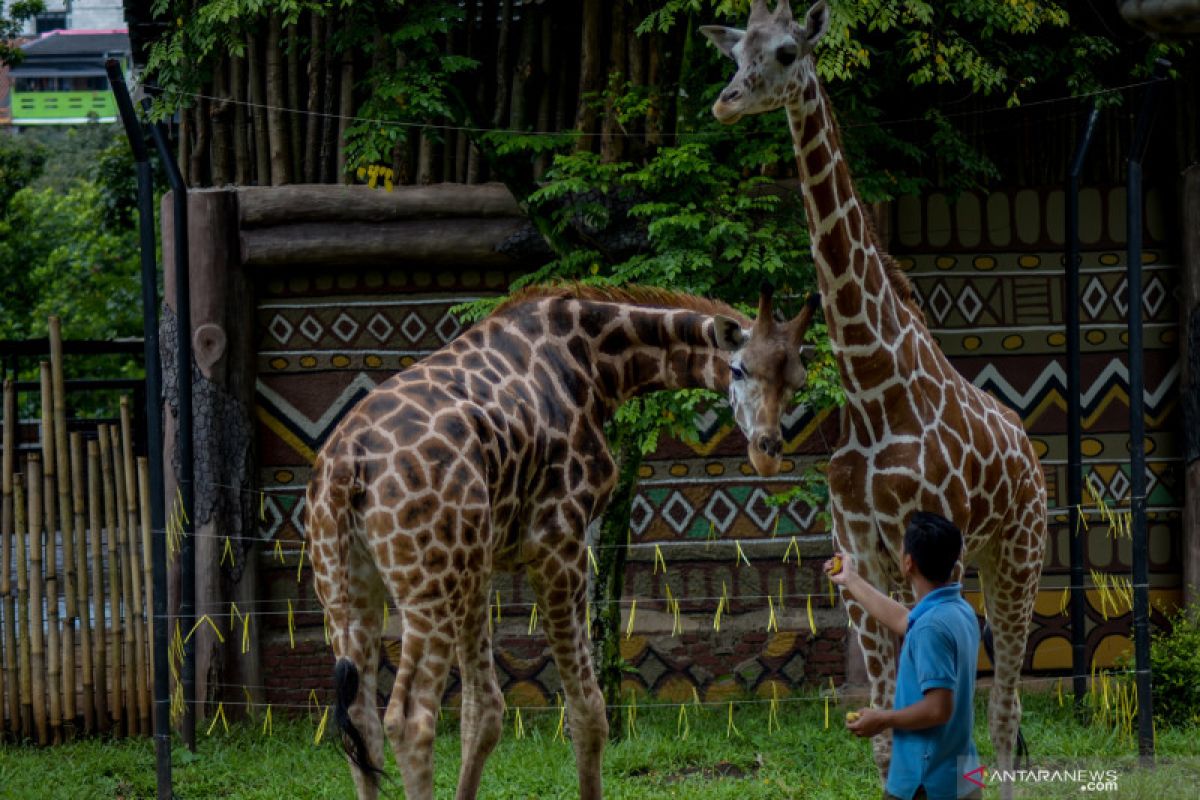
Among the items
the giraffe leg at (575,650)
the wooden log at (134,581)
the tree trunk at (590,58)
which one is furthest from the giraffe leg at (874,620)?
the wooden log at (134,581)

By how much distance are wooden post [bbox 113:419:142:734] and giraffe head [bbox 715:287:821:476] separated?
14.1 ft

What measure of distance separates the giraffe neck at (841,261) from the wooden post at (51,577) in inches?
190

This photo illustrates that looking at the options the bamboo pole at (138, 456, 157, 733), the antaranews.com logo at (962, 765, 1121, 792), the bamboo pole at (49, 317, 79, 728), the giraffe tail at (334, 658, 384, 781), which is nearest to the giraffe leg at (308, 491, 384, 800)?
the giraffe tail at (334, 658, 384, 781)

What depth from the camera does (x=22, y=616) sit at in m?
8.23

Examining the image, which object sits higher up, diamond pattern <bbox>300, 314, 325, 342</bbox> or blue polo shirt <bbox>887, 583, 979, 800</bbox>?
diamond pattern <bbox>300, 314, 325, 342</bbox>

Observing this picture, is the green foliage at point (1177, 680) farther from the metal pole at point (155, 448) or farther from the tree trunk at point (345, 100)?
the tree trunk at point (345, 100)

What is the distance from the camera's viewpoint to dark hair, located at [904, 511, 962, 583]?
407cm

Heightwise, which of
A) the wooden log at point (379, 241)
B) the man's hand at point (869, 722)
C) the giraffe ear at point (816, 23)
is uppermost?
the giraffe ear at point (816, 23)

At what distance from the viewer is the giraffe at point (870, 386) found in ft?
17.3

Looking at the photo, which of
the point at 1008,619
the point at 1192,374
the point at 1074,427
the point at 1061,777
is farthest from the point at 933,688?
the point at 1192,374

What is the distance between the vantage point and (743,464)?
888 cm

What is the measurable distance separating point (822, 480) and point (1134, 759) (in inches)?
85.6

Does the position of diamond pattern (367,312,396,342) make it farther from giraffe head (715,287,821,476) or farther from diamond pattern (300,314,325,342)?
giraffe head (715,287,821,476)

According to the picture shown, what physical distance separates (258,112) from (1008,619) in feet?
17.7
